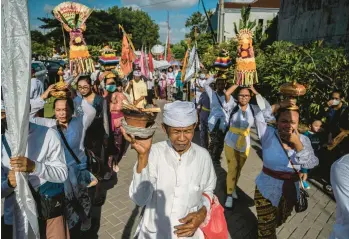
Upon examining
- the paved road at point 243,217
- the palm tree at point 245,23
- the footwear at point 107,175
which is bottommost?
the paved road at point 243,217

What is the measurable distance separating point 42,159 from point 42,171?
7.9 inches

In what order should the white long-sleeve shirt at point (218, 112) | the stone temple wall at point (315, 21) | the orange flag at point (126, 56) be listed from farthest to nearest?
the stone temple wall at point (315, 21), the orange flag at point (126, 56), the white long-sleeve shirt at point (218, 112)

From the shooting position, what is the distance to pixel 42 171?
211 cm

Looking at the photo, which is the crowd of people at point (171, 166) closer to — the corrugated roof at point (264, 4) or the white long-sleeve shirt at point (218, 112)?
the white long-sleeve shirt at point (218, 112)

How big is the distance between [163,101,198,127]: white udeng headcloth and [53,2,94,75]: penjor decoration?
352 centimetres

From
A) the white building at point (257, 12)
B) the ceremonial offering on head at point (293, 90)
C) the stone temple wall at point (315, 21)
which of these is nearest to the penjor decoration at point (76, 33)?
the ceremonial offering on head at point (293, 90)

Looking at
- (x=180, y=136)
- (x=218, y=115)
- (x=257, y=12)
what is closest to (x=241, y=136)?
(x=218, y=115)

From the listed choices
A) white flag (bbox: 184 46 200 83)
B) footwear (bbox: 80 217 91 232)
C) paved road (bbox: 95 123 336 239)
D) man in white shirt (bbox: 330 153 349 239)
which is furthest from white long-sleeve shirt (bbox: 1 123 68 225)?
white flag (bbox: 184 46 200 83)

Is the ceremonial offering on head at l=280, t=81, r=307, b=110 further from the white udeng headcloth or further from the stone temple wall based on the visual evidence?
the stone temple wall

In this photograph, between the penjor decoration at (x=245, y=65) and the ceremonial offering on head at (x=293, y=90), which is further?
the penjor decoration at (x=245, y=65)

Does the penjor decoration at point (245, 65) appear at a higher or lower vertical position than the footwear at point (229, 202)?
higher

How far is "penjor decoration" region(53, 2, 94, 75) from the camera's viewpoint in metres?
4.89

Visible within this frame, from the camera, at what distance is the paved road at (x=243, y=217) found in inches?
161

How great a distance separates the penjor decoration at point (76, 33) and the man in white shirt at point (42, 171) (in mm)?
3096
